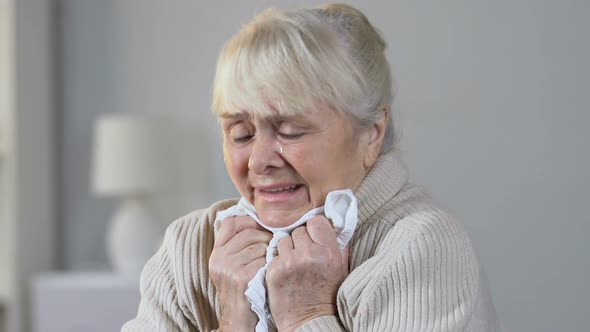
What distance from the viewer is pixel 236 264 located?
138 centimetres

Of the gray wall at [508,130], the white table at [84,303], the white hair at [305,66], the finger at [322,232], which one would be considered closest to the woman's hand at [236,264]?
the finger at [322,232]

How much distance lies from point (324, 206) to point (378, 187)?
4.2 inches

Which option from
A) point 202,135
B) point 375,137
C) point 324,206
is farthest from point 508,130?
point 324,206

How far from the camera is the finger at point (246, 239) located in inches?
Result: 55.7

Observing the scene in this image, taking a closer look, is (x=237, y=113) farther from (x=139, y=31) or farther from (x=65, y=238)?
(x=65, y=238)

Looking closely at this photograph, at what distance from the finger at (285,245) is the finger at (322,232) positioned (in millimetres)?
40

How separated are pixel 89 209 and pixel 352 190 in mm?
2825

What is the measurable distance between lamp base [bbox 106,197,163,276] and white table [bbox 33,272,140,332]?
0.25ft

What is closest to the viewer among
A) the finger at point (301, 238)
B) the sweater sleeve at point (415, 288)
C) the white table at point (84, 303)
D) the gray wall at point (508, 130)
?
the sweater sleeve at point (415, 288)

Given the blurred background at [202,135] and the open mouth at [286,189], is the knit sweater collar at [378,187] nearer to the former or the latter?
the open mouth at [286,189]

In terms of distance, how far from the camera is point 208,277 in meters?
1.50

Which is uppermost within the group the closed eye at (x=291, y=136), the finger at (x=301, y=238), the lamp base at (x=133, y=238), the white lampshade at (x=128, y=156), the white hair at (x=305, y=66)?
the white hair at (x=305, y=66)

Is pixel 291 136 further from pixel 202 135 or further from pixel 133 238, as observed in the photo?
pixel 202 135

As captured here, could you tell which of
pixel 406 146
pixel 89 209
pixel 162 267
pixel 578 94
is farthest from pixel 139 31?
pixel 162 267
